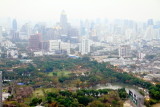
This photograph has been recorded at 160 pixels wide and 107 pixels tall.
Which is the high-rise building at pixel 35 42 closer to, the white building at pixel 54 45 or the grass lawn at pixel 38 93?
the white building at pixel 54 45

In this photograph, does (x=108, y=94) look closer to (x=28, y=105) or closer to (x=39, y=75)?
(x=28, y=105)

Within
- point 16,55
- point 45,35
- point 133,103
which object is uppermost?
point 45,35

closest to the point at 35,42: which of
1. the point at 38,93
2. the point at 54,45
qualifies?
the point at 54,45

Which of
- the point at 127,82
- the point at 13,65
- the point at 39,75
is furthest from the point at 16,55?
the point at 127,82

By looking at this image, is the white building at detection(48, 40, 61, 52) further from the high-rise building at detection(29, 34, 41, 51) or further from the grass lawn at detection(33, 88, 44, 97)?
the grass lawn at detection(33, 88, 44, 97)

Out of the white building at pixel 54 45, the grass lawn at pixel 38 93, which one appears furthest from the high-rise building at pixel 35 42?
the grass lawn at pixel 38 93

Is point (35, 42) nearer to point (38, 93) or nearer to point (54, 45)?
point (54, 45)

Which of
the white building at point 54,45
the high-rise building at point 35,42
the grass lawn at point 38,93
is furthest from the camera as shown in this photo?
the white building at point 54,45

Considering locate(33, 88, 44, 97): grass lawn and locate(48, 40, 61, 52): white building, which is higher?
locate(48, 40, 61, 52): white building

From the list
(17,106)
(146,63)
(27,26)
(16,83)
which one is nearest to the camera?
(17,106)

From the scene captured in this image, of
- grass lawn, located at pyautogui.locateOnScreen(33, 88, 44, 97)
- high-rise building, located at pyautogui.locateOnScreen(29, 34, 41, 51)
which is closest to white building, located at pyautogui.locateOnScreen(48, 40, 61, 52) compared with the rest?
high-rise building, located at pyautogui.locateOnScreen(29, 34, 41, 51)

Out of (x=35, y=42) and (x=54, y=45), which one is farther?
(x=54, y=45)
